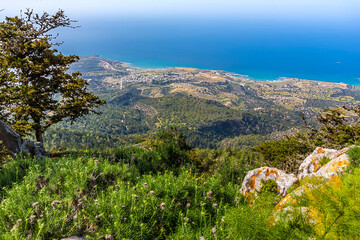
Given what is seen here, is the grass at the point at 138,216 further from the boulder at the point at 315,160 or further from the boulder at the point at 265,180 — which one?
the boulder at the point at 315,160

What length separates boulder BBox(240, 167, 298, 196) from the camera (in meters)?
5.56

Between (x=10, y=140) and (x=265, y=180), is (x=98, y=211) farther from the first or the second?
(x=10, y=140)

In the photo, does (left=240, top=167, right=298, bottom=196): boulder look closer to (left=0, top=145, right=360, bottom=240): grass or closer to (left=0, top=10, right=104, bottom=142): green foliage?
(left=0, top=145, right=360, bottom=240): grass

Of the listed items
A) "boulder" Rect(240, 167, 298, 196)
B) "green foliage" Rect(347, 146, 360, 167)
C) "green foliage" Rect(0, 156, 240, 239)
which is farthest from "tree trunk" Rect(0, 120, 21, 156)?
"green foliage" Rect(347, 146, 360, 167)

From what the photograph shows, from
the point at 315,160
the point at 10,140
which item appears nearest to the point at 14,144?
the point at 10,140

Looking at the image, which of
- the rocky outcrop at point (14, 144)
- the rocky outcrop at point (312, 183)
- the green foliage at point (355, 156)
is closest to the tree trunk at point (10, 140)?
the rocky outcrop at point (14, 144)

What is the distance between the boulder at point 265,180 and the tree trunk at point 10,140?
26.2ft

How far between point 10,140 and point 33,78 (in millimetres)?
6694

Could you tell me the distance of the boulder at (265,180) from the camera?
556cm

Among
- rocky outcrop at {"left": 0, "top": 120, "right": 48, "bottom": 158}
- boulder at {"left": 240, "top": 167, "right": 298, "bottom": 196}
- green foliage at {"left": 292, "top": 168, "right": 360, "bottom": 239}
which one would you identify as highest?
green foliage at {"left": 292, "top": 168, "right": 360, "bottom": 239}

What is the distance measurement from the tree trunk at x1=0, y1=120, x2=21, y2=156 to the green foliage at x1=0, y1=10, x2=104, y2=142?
4.00 m

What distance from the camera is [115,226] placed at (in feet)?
8.31

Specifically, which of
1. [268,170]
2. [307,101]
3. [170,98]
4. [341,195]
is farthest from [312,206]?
[307,101]

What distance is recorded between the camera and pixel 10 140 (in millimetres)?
7137
